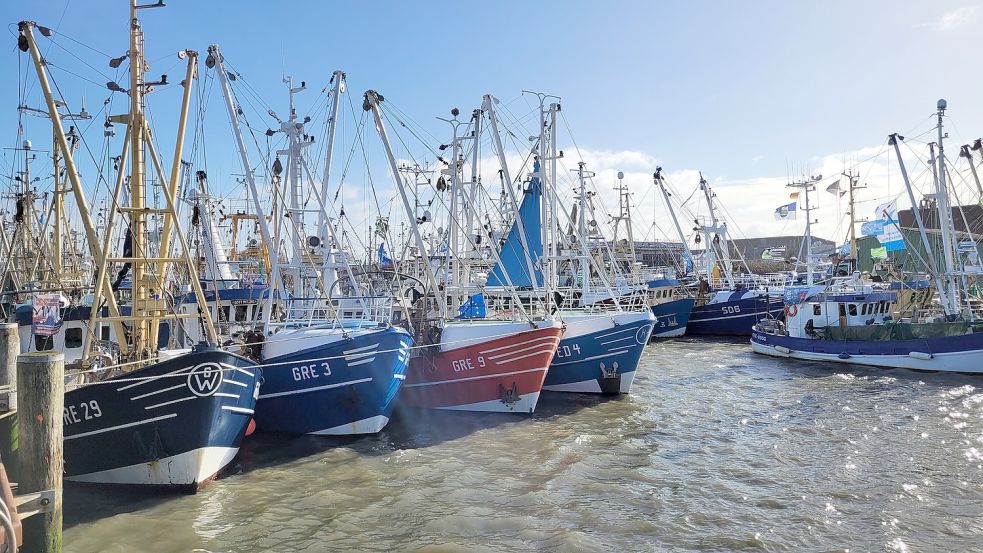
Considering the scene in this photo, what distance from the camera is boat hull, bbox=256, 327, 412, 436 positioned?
13.7 metres

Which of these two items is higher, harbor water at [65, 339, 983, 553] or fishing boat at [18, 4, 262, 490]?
fishing boat at [18, 4, 262, 490]

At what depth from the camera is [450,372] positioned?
16.9 meters

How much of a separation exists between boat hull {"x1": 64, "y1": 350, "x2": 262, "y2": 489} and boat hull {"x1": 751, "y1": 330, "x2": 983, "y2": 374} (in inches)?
964

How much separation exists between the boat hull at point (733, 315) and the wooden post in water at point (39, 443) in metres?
37.5

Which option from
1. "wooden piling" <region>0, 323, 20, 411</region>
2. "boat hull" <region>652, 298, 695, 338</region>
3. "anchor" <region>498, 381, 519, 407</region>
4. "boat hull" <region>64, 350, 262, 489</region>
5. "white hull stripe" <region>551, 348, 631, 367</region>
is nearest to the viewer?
"wooden piling" <region>0, 323, 20, 411</region>

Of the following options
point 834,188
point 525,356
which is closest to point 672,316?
point 834,188

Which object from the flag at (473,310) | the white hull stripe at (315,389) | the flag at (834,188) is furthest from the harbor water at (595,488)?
the flag at (834,188)

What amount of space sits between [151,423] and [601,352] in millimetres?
12655

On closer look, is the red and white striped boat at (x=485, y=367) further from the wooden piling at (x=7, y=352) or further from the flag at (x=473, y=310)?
the wooden piling at (x=7, y=352)

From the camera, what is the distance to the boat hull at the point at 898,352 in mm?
22672

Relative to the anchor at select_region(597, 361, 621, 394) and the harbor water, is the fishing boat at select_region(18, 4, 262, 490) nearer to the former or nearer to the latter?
the harbor water

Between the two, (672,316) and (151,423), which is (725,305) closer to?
(672,316)

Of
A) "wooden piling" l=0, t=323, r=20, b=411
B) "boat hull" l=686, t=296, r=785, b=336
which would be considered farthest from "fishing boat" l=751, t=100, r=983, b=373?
"wooden piling" l=0, t=323, r=20, b=411

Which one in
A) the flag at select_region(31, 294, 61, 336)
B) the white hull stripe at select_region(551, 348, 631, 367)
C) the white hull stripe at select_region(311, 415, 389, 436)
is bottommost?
the white hull stripe at select_region(311, 415, 389, 436)
